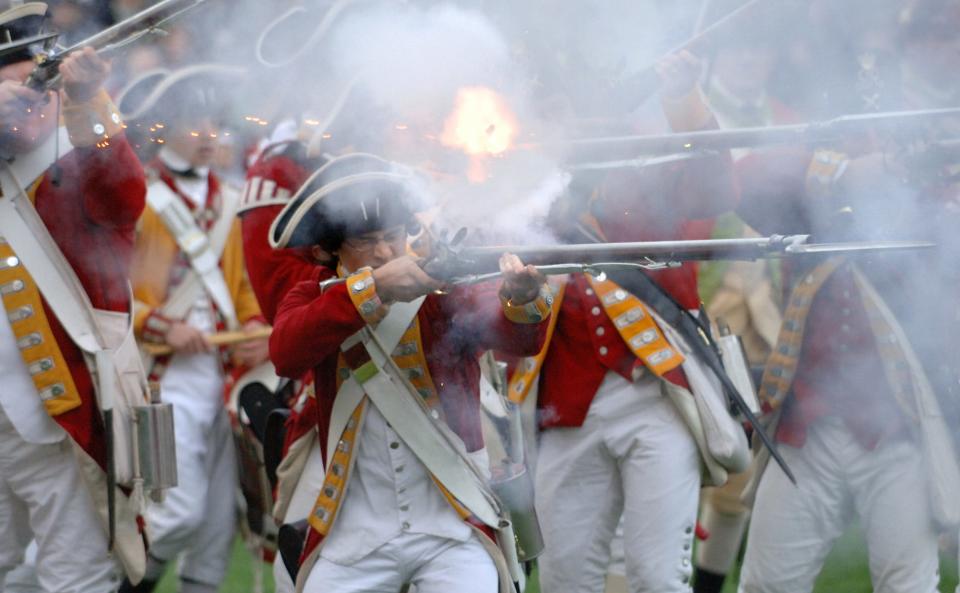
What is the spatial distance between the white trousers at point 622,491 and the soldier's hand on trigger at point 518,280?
125cm

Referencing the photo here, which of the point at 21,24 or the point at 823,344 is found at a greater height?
the point at 21,24

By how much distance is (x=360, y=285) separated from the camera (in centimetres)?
356

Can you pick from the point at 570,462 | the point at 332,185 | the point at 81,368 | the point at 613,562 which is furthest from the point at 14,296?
the point at 613,562

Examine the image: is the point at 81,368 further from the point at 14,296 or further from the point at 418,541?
the point at 418,541

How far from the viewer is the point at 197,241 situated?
615cm

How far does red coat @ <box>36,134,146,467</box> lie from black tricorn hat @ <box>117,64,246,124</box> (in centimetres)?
73

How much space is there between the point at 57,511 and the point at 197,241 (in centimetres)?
203

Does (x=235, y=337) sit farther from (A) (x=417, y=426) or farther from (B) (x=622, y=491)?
(A) (x=417, y=426)

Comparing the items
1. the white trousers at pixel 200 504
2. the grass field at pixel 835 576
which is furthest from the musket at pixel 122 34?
the grass field at pixel 835 576

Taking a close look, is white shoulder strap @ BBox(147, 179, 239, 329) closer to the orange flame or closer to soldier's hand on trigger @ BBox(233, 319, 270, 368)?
soldier's hand on trigger @ BBox(233, 319, 270, 368)

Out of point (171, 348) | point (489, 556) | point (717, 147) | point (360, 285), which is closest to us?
point (360, 285)

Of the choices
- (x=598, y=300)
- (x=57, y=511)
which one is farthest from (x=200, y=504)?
(x=598, y=300)

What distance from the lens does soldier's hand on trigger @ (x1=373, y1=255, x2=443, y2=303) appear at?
3.41 m

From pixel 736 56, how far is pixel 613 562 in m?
1.77
